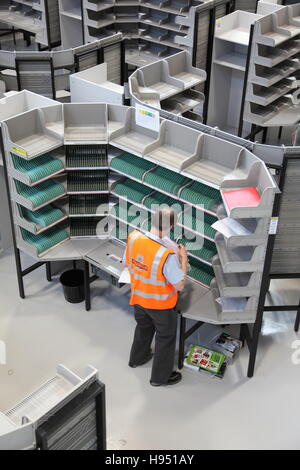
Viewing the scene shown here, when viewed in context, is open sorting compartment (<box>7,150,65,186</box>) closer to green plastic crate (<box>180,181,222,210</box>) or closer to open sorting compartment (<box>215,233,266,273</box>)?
green plastic crate (<box>180,181,222,210</box>)

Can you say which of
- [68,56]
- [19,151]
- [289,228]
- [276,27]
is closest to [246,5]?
[276,27]

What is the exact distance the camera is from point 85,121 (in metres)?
5.63

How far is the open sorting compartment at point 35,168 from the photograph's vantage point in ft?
17.1

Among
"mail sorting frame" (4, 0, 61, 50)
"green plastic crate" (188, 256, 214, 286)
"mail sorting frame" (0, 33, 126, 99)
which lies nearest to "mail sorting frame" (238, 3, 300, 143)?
"mail sorting frame" (0, 33, 126, 99)

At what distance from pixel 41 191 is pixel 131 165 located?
0.89m

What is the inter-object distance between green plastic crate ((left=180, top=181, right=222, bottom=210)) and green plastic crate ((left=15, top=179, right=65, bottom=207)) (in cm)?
126

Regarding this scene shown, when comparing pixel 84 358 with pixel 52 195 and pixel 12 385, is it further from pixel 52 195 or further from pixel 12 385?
pixel 52 195

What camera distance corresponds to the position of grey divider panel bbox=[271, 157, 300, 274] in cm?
463

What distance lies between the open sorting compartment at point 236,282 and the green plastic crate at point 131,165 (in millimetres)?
1067

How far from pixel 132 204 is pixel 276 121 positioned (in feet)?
10.7

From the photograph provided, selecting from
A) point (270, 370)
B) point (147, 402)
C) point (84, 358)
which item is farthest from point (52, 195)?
point (270, 370)

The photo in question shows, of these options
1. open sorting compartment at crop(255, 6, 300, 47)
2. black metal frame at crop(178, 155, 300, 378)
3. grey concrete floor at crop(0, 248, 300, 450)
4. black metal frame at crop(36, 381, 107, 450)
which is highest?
open sorting compartment at crop(255, 6, 300, 47)

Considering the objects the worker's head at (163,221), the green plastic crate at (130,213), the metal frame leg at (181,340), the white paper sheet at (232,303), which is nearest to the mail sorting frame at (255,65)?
the green plastic crate at (130,213)
